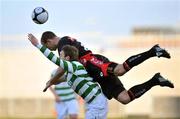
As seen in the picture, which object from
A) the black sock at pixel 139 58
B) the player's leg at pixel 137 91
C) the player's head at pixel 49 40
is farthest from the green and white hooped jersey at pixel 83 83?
the player's head at pixel 49 40

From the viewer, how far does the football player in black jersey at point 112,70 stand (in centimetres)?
1238

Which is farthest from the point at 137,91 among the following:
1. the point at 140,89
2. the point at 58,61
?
the point at 58,61

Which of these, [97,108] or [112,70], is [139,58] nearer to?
[112,70]

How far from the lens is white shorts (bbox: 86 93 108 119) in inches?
463

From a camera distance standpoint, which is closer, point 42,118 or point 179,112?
point 179,112

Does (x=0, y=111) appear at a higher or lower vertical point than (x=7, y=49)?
lower

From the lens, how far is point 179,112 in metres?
23.2

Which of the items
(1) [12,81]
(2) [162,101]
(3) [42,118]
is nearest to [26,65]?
(1) [12,81]

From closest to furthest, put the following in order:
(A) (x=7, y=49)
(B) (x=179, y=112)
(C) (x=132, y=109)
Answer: (B) (x=179, y=112)
(C) (x=132, y=109)
(A) (x=7, y=49)

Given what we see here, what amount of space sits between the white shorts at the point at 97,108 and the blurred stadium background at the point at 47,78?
11314 millimetres

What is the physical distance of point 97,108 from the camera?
11.8 meters

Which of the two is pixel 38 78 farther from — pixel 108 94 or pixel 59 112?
pixel 108 94

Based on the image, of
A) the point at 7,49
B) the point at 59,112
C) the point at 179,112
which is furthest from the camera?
the point at 7,49

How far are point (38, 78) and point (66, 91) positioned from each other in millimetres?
11466
